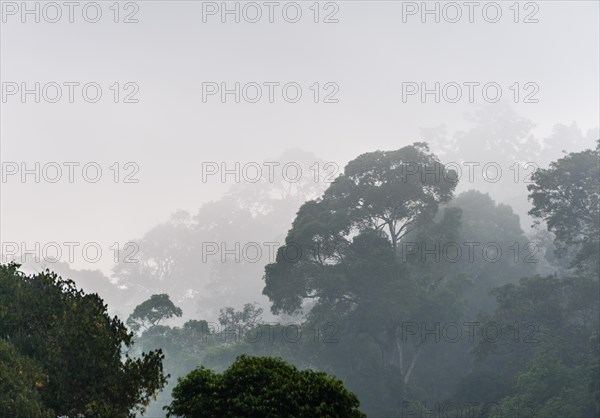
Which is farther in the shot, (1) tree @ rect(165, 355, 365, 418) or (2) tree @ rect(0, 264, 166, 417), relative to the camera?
(2) tree @ rect(0, 264, 166, 417)

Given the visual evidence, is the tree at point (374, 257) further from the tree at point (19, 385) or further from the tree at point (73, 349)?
the tree at point (19, 385)

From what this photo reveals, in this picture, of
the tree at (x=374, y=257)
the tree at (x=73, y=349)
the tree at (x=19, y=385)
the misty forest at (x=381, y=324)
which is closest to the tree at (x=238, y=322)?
the misty forest at (x=381, y=324)

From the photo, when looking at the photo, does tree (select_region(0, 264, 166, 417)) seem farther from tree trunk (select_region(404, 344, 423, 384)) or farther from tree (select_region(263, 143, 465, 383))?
tree trunk (select_region(404, 344, 423, 384))

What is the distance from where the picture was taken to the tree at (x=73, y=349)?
17.4 m

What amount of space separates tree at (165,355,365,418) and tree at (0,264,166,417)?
7.61 feet

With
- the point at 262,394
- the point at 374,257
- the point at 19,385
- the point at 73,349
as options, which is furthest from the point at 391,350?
the point at 19,385

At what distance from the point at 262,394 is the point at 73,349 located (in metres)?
5.55

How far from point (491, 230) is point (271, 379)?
48498mm

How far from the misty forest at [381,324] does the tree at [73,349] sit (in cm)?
4

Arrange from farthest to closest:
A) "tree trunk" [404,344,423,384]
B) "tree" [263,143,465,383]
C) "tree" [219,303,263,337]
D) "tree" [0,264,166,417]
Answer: "tree" [219,303,263,337] < "tree trunk" [404,344,423,384] < "tree" [263,143,465,383] < "tree" [0,264,166,417]

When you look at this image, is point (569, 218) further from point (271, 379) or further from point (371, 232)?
point (271, 379)

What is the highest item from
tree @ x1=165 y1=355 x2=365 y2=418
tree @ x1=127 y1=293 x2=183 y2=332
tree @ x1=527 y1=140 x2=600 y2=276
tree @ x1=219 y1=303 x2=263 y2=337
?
tree @ x1=527 y1=140 x2=600 y2=276

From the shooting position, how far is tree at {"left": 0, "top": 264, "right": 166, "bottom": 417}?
17.4 metres

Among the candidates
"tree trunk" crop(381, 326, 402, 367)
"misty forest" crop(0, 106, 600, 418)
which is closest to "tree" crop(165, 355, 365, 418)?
"misty forest" crop(0, 106, 600, 418)
